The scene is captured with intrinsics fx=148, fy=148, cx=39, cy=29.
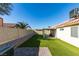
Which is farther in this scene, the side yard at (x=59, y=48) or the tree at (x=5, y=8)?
the tree at (x=5, y=8)

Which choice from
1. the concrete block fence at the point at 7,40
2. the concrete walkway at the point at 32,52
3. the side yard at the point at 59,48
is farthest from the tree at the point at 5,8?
the concrete walkway at the point at 32,52

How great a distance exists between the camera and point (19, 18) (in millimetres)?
36625

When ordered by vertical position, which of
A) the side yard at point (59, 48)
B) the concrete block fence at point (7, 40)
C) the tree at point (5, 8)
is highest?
the tree at point (5, 8)

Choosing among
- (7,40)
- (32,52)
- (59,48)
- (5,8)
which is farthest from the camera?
(5,8)

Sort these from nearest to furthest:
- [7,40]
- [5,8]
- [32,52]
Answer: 1. [32,52]
2. [7,40]
3. [5,8]

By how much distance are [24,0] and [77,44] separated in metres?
6.10

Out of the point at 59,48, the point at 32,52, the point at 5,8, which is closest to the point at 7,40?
the point at 32,52

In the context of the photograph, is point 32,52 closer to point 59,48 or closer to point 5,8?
point 59,48

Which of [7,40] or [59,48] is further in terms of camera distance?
[59,48]

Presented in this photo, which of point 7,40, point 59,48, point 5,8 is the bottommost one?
point 59,48

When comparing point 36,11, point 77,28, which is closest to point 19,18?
point 36,11

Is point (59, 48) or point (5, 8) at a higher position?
point (5, 8)

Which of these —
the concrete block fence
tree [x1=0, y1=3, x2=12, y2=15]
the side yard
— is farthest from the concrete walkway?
tree [x1=0, y1=3, x2=12, y2=15]

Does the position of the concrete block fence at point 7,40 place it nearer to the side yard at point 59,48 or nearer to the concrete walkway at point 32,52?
the concrete walkway at point 32,52
